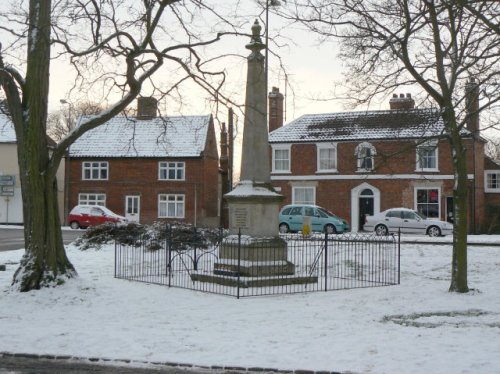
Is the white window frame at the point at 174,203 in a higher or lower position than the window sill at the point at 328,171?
lower

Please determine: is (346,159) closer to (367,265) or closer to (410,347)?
(367,265)

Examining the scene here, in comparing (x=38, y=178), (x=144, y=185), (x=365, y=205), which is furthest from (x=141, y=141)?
(x=38, y=178)

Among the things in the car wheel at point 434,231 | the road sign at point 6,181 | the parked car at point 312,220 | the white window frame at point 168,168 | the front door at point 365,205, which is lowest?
the car wheel at point 434,231

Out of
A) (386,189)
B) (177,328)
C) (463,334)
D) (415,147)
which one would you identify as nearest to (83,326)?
(177,328)

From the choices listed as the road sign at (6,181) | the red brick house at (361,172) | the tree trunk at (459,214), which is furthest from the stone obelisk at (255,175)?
the road sign at (6,181)

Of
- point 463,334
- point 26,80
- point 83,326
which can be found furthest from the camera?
point 26,80

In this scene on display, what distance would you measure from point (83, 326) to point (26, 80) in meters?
5.56

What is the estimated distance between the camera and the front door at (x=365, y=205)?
37500mm

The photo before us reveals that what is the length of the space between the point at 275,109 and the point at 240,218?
93.9 feet

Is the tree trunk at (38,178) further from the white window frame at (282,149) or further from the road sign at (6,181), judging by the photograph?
the road sign at (6,181)

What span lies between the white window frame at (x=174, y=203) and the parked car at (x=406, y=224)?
15.1 m

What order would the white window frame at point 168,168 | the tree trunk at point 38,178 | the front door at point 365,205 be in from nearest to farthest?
the tree trunk at point 38,178 < the front door at point 365,205 < the white window frame at point 168,168

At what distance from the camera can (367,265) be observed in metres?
18.1

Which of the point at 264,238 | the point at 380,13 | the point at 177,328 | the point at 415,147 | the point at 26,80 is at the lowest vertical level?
the point at 177,328
